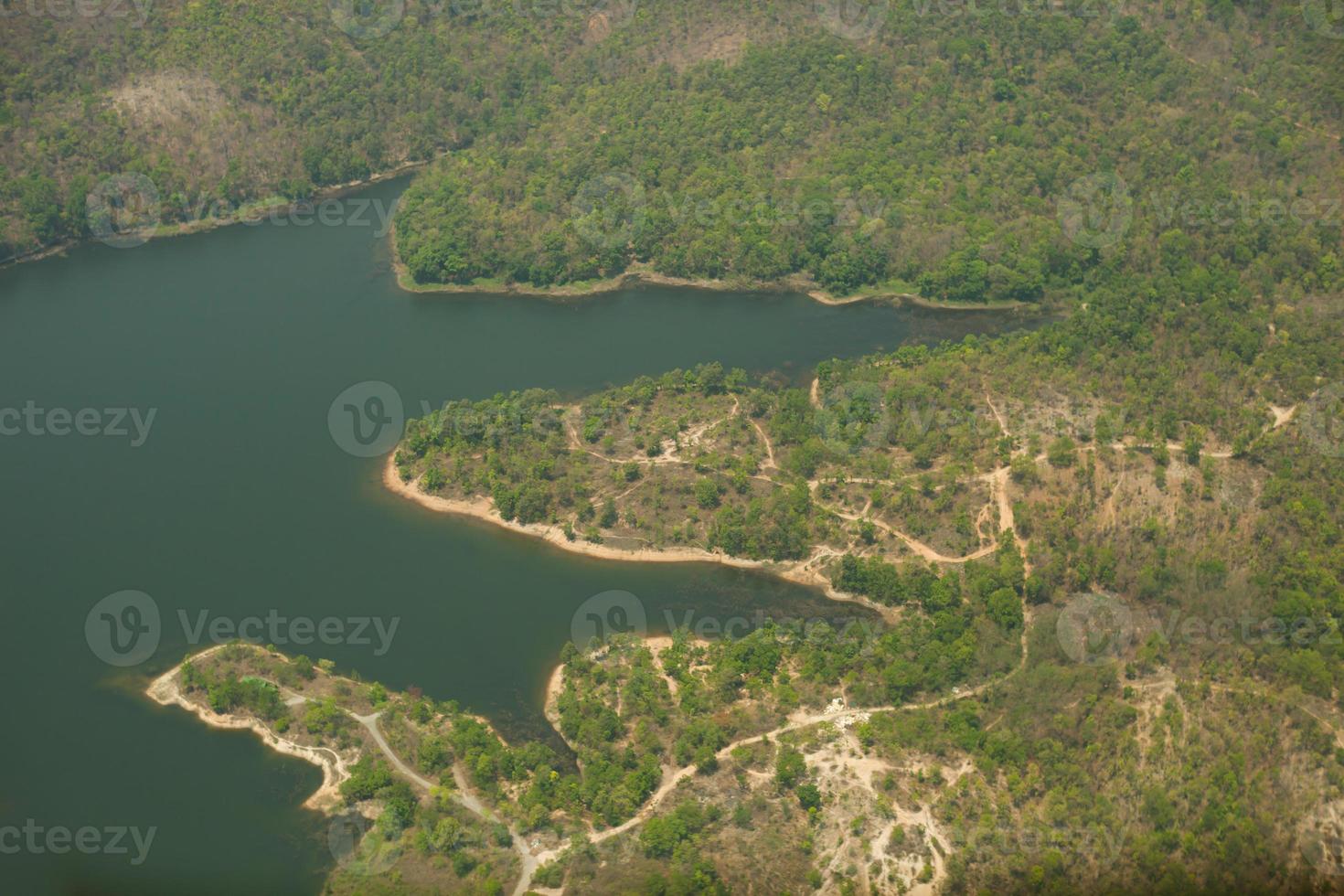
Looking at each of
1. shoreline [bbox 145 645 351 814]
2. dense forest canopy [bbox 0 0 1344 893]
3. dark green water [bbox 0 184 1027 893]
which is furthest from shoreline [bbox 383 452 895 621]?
shoreline [bbox 145 645 351 814]

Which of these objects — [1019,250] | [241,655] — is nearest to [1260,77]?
[1019,250]

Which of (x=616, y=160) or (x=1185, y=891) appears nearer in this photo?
(x=1185, y=891)

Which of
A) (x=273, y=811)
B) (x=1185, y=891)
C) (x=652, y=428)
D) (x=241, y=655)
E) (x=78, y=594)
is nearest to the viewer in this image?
(x=1185, y=891)

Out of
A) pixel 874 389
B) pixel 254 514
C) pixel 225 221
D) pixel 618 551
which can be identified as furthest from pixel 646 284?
pixel 225 221

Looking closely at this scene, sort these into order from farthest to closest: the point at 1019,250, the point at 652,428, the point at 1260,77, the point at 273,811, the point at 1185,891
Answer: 1. the point at 1260,77
2. the point at 1019,250
3. the point at 652,428
4. the point at 273,811
5. the point at 1185,891

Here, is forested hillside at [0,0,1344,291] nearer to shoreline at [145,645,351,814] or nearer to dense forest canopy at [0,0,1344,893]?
dense forest canopy at [0,0,1344,893]

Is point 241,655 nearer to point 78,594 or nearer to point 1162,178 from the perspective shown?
point 78,594

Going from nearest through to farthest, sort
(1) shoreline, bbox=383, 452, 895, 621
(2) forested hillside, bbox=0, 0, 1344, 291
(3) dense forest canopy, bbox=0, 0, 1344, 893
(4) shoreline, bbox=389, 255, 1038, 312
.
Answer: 1. (3) dense forest canopy, bbox=0, 0, 1344, 893
2. (1) shoreline, bbox=383, 452, 895, 621
3. (4) shoreline, bbox=389, 255, 1038, 312
4. (2) forested hillside, bbox=0, 0, 1344, 291
